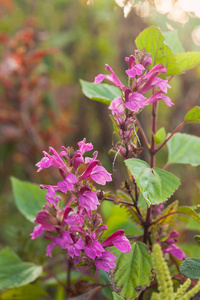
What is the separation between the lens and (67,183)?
37 cm

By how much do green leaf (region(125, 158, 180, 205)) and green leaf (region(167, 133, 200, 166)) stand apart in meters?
0.12

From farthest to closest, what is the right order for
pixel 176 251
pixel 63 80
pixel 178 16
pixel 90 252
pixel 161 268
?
pixel 63 80
pixel 178 16
pixel 176 251
pixel 90 252
pixel 161 268

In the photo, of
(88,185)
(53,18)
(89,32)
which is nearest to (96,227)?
(88,185)

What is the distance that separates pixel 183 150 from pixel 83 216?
236mm

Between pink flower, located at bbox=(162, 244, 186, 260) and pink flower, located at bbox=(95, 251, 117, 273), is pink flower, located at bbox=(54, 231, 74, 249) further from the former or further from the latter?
pink flower, located at bbox=(162, 244, 186, 260)

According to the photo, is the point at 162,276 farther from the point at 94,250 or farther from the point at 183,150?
the point at 183,150

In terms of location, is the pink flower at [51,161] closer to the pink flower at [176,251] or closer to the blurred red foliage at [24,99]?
the pink flower at [176,251]

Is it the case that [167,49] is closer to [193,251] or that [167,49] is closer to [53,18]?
[193,251]

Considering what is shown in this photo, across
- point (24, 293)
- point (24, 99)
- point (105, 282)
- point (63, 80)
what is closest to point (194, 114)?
point (105, 282)

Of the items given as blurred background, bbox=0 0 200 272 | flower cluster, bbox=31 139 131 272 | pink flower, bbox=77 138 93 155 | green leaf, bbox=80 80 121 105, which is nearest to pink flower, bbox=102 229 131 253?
flower cluster, bbox=31 139 131 272

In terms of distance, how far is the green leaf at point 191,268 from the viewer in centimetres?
37

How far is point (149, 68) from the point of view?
1.43 feet

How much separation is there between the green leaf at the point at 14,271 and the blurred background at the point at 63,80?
9cm

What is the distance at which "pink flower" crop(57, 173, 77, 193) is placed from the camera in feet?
1.21
